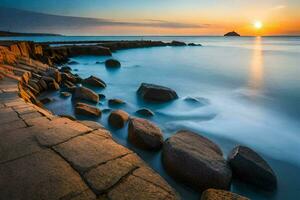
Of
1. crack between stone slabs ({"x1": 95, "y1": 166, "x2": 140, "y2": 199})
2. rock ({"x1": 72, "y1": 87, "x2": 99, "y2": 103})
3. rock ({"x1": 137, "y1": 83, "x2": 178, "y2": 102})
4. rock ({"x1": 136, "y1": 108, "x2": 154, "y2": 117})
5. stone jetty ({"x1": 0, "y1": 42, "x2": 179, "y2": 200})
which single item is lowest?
rock ({"x1": 136, "y1": 108, "x2": 154, "y2": 117})

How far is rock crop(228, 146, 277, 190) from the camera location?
3.19 m

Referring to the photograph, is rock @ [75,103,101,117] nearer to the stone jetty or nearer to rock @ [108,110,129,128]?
rock @ [108,110,129,128]

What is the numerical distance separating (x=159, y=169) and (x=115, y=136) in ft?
4.85

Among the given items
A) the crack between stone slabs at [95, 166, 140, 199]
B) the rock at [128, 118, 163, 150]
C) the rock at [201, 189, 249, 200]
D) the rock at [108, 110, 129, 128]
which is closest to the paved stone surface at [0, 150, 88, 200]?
the crack between stone slabs at [95, 166, 140, 199]

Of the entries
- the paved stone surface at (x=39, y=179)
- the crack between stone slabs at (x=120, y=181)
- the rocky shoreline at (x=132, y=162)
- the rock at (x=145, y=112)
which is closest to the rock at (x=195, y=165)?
the rocky shoreline at (x=132, y=162)

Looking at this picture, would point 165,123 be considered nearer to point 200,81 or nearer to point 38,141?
point 38,141

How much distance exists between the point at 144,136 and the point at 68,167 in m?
1.82

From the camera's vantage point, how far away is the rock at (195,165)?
9.55ft

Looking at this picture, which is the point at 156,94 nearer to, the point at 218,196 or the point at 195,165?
the point at 195,165

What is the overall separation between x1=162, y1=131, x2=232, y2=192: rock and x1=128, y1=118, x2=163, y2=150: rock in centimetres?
43

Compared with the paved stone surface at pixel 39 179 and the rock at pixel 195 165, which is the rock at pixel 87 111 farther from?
the paved stone surface at pixel 39 179

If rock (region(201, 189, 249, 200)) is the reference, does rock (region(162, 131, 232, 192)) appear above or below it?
below

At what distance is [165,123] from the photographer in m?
5.83

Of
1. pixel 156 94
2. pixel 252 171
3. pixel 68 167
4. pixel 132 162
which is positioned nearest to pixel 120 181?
pixel 132 162
